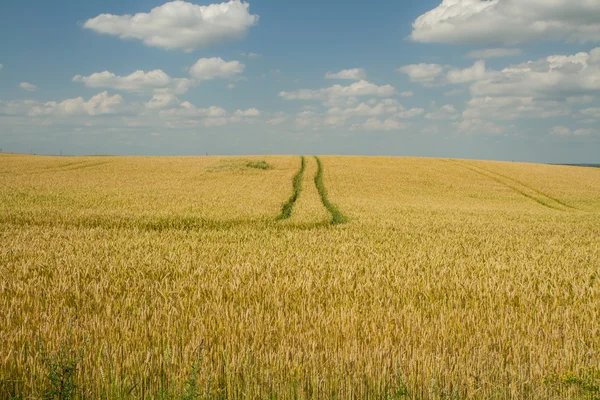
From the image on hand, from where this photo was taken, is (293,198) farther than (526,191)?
No

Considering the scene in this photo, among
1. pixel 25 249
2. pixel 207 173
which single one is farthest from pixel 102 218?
pixel 207 173

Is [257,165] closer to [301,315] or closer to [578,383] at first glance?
[301,315]

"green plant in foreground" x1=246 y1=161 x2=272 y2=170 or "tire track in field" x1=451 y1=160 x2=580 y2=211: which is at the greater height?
"green plant in foreground" x1=246 y1=161 x2=272 y2=170

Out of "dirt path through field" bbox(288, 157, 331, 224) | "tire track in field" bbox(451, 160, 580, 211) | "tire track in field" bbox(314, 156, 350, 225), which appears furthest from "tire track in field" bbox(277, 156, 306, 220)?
"tire track in field" bbox(451, 160, 580, 211)

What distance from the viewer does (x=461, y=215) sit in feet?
68.9

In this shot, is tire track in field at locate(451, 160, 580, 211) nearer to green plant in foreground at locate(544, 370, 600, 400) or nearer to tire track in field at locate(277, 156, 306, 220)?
tire track in field at locate(277, 156, 306, 220)

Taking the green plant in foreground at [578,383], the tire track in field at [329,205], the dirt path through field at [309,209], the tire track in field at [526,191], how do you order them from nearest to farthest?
1. the green plant in foreground at [578,383]
2. the dirt path through field at [309,209]
3. the tire track in field at [329,205]
4. the tire track in field at [526,191]

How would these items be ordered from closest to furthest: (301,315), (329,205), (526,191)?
1. (301,315)
2. (329,205)
3. (526,191)

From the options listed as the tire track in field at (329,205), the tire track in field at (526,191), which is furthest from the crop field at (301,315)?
the tire track in field at (526,191)

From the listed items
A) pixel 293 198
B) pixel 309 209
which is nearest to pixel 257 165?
pixel 293 198

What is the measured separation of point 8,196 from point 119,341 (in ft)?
69.7

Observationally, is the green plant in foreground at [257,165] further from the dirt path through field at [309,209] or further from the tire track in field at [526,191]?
the tire track in field at [526,191]

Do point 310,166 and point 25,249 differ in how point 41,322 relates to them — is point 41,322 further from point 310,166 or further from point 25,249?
point 310,166

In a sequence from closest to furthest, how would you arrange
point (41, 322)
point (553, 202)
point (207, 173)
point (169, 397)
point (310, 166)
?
1. point (169, 397)
2. point (41, 322)
3. point (553, 202)
4. point (207, 173)
5. point (310, 166)
